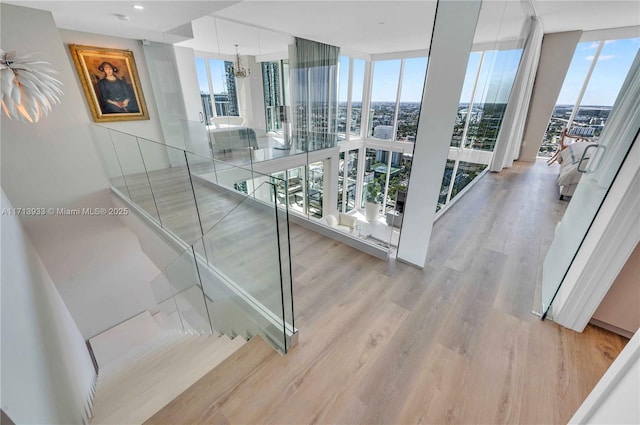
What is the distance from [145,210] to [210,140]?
1964 mm

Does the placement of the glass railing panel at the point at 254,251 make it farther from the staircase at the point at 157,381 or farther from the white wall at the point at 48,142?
the white wall at the point at 48,142

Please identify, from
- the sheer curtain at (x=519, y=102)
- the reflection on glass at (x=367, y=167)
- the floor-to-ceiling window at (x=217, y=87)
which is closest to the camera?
the sheer curtain at (x=519, y=102)

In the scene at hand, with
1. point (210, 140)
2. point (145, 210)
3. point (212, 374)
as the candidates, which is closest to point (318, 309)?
point (212, 374)

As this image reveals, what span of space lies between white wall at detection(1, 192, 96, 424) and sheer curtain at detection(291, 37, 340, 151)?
200 inches

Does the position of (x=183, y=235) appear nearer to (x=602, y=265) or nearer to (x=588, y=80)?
(x=602, y=265)

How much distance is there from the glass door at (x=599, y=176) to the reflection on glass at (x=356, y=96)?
22.7 feet

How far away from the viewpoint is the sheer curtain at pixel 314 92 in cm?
629

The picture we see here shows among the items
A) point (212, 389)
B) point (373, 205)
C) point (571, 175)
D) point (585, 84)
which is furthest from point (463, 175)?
point (585, 84)

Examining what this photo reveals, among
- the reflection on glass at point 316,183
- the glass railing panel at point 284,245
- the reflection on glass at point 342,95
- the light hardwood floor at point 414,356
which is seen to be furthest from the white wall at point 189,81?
the glass railing panel at point 284,245

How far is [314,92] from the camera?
6840mm

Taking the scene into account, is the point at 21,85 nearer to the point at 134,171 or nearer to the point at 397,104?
the point at 134,171

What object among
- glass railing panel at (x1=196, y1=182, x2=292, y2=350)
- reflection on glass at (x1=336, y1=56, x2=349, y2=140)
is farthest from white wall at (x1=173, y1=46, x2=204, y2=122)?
glass railing panel at (x1=196, y1=182, x2=292, y2=350)

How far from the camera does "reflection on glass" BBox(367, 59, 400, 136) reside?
296 inches

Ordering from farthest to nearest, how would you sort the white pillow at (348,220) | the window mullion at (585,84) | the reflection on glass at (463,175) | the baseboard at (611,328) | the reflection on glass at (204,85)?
the reflection on glass at (204,85)
the white pillow at (348,220)
the window mullion at (585,84)
the reflection on glass at (463,175)
the baseboard at (611,328)
